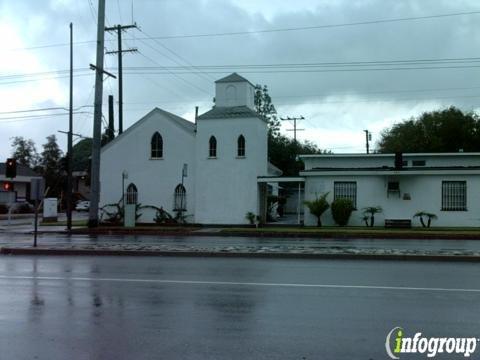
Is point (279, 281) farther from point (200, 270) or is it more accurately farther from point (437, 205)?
point (437, 205)

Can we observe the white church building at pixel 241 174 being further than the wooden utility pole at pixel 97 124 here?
Yes

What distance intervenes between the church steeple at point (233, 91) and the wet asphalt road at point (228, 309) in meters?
25.0

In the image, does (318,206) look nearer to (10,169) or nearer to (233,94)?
(233,94)

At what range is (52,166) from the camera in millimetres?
86688

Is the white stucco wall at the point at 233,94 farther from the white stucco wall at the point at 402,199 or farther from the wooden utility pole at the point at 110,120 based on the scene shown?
the wooden utility pole at the point at 110,120

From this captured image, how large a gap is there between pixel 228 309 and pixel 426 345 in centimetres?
319

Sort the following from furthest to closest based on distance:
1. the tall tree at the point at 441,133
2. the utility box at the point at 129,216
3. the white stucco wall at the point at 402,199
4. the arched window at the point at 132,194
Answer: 1. the tall tree at the point at 441,133
2. the arched window at the point at 132,194
3. the utility box at the point at 129,216
4. the white stucco wall at the point at 402,199

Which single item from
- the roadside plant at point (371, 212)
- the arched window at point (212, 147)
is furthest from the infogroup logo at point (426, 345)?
the arched window at point (212, 147)

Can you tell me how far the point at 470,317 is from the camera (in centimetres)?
821

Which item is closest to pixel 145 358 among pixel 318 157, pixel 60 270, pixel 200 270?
pixel 200 270

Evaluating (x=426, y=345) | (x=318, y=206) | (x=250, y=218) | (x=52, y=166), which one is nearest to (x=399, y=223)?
(x=318, y=206)

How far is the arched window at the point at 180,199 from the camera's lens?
3822cm

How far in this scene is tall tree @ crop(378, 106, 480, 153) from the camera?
6312 centimetres

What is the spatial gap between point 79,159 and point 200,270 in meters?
94.1
